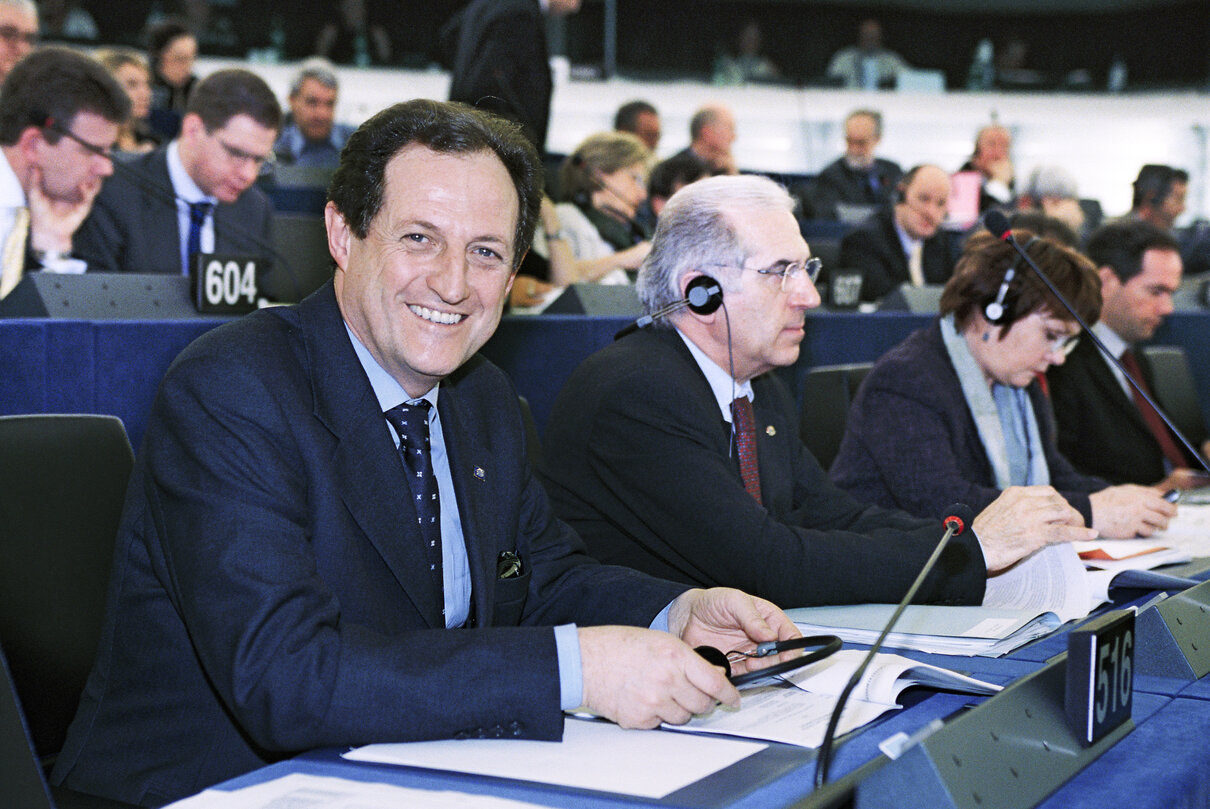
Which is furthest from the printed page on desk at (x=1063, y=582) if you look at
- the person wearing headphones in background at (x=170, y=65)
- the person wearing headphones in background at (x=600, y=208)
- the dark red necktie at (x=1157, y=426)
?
the person wearing headphones in background at (x=170, y=65)

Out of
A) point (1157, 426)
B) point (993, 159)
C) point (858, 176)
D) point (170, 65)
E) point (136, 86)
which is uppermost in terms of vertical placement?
point (170, 65)

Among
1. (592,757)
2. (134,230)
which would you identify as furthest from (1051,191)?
(592,757)

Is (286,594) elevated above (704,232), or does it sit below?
below

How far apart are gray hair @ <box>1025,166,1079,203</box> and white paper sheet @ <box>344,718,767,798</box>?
5.57 metres

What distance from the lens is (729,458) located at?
1.79 m

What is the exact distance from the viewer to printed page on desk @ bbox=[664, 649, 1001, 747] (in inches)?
40.2

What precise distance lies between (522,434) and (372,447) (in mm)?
310

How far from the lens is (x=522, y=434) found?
1.50 meters

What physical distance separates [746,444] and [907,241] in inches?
152

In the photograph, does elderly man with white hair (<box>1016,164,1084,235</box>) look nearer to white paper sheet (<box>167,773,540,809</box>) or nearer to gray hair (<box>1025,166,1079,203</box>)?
gray hair (<box>1025,166,1079,203</box>)

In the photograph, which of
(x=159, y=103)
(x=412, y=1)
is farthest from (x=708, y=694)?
(x=412, y=1)

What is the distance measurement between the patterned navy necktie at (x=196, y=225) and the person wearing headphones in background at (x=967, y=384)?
218 cm

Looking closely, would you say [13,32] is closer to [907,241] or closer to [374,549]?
[907,241]

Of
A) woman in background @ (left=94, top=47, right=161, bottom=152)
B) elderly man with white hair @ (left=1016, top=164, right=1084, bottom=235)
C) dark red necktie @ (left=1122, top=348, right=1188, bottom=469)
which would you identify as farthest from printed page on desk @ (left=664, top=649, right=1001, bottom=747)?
elderly man with white hair @ (left=1016, top=164, right=1084, bottom=235)
